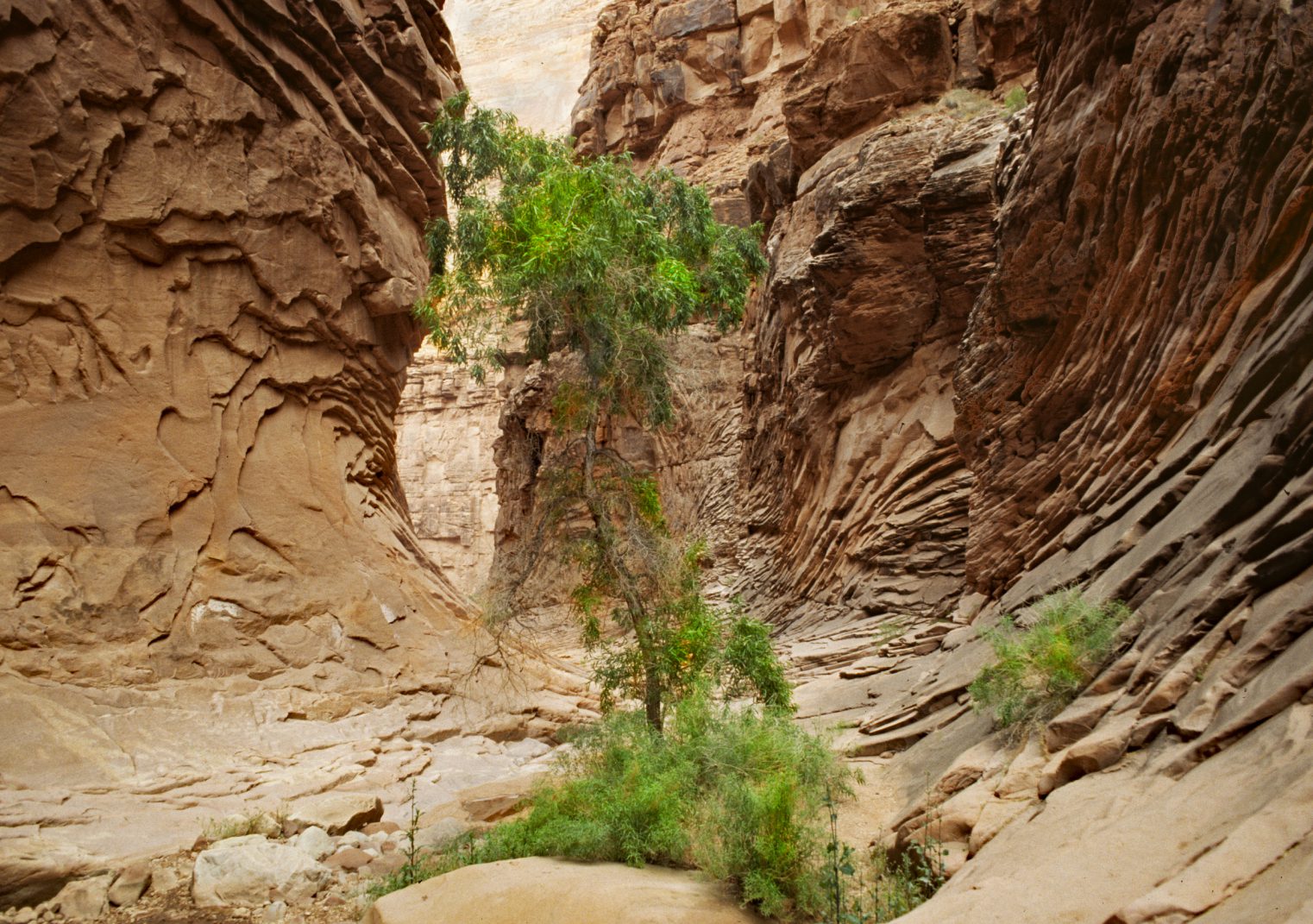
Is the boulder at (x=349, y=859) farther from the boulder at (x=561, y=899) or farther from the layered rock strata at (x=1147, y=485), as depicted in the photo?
the layered rock strata at (x=1147, y=485)

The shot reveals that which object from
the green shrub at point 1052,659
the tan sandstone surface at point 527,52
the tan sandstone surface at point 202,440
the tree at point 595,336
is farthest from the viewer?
the tan sandstone surface at point 527,52

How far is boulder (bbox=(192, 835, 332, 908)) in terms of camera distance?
624 cm

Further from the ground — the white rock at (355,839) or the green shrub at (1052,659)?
the green shrub at (1052,659)

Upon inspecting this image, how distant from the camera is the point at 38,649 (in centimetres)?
976

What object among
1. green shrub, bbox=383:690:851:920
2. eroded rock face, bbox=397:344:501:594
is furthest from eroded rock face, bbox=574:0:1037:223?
green shrub, bbox=383:690:851:920

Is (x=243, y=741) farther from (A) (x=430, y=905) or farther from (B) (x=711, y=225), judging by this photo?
(B) (x=711, y=225)

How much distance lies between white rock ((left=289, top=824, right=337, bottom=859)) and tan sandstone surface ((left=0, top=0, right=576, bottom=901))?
1267 millimetres

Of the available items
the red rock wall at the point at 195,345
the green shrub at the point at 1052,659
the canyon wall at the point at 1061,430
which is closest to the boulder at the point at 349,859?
the canyon wall at the point at 1061,430

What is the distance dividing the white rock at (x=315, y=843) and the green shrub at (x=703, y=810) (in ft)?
3.34

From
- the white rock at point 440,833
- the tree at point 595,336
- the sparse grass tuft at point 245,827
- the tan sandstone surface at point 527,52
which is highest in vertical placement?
the tan sandstone surface at point 527,52

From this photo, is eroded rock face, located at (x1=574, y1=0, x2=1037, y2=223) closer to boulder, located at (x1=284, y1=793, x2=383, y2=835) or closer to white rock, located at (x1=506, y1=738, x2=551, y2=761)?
white rock, located at (x1=506, y1=738, x2=551, y2=761)

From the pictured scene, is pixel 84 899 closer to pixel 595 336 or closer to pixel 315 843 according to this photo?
pixel 315 843

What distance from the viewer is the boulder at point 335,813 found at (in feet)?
25.1

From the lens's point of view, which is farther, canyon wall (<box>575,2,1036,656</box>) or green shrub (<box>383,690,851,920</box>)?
canyon wall (<box>575,2,1036,656</box>)
